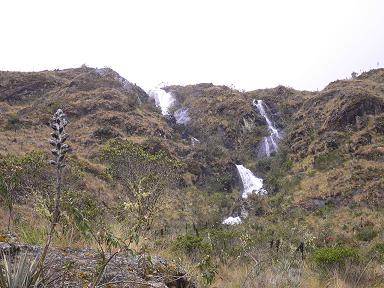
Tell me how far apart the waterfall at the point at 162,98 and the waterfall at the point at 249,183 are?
1920 cm

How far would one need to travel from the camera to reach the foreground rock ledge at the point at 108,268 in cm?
312

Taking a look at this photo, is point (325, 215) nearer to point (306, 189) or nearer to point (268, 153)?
point (306, 189)

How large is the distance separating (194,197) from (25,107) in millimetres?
22248

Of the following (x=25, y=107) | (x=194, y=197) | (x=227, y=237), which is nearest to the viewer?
(x=227, y=237)

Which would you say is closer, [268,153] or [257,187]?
[257,187]

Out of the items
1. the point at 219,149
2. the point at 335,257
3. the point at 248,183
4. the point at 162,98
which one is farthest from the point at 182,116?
the point at 335,257

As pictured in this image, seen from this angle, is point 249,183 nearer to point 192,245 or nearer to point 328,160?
point 328,160

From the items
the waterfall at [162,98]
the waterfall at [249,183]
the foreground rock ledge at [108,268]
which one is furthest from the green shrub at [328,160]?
the foreground rock ledge at [108,268]

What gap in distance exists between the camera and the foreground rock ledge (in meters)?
3.12

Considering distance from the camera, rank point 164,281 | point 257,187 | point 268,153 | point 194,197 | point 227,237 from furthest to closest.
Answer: point 268,153
point 257,187
point 194,197
point 227,237
point 164,281

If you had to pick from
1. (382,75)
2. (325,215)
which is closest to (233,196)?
(325,215)

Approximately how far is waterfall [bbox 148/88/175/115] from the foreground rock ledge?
56525mm

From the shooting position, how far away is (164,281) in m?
3.71

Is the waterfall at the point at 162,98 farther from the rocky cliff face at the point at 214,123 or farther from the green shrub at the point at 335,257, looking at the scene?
the green shrub at the point at 335,257
